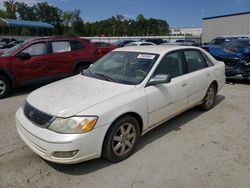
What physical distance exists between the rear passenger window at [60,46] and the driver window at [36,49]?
1.05 feet

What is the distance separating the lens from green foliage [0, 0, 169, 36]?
7656 cm

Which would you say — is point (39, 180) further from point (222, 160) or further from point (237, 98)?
point (237, 98)

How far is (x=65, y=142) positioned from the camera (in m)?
2.55

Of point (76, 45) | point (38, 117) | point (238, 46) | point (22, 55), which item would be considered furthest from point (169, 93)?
point (238, 46)

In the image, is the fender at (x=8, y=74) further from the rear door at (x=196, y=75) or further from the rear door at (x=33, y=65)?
the rear door at (x=196, y=75)

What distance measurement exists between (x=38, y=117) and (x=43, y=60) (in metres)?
4.32

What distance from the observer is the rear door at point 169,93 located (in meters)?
3.39

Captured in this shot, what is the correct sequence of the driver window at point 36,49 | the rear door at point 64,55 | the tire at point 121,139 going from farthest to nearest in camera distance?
the rear door at point 64,55
the driver window at point 36,49
the tire at point 121,139


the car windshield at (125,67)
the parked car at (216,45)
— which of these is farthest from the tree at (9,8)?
the car windshield at (125,67)

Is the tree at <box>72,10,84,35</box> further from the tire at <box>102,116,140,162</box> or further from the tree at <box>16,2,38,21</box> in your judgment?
the tire at <box>102,116,140,162</box>

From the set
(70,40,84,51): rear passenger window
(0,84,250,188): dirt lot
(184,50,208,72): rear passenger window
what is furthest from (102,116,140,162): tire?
(70,40,84,51): rear passenger window

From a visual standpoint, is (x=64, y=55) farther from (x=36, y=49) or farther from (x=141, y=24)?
(x=141, y=24)

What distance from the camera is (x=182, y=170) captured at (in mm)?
2963

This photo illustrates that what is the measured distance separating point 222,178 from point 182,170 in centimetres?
49
